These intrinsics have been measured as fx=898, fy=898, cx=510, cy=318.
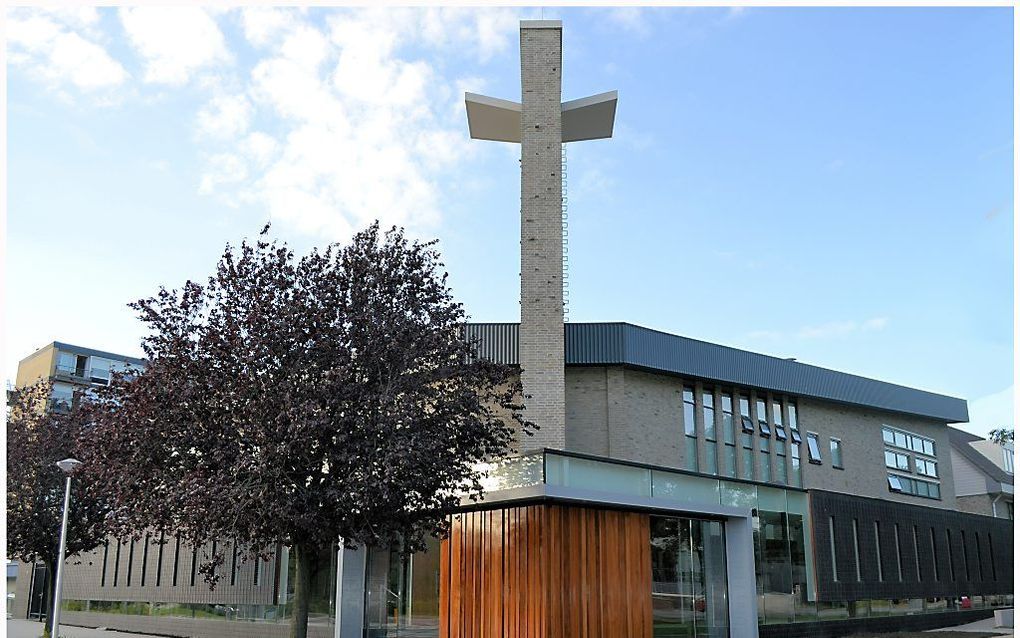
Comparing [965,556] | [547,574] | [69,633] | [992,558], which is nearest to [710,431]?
[965,556]

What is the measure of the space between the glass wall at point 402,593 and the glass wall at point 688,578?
4.43 meters

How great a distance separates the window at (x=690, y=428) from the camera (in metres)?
25.1

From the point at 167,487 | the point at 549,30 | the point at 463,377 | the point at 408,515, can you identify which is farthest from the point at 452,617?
the point at 549,30

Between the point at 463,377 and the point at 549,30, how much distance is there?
37.9 feet

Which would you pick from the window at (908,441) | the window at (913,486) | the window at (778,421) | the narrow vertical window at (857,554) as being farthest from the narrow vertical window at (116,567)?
the window at (908,441)

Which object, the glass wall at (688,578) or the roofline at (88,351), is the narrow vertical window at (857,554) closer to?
the glass wall at (688,578)

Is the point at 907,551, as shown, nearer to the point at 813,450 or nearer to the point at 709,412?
the point at 813,450

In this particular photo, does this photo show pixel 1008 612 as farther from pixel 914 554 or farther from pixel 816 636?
pixel 816 636

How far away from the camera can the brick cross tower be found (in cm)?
2158

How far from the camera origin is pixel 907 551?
26531 mm

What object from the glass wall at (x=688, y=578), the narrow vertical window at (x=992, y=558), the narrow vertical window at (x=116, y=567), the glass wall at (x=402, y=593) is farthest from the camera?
the narrow vertical window at (x=992, y=558)

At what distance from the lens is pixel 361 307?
16.0 metres

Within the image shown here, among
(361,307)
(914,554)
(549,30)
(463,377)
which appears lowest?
(914,554)

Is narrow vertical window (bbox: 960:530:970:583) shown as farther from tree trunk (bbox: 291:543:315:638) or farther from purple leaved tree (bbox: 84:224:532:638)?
tree trunk (bbox: 291:543:315:638)
